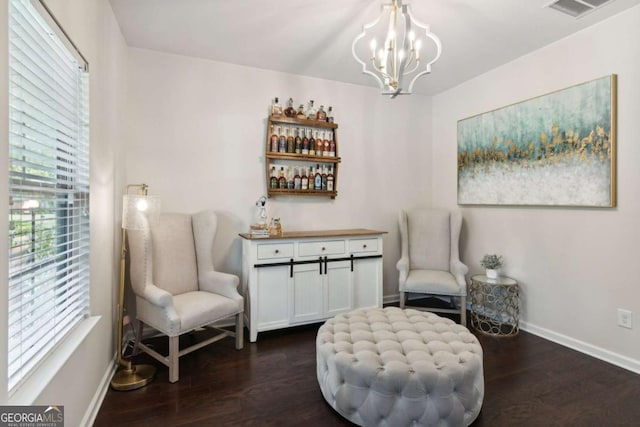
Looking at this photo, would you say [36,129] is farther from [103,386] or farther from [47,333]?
[103,386]

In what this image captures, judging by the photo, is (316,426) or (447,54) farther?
(447,54)

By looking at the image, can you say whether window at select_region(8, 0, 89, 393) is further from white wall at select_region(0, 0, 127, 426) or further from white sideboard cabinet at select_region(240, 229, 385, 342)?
white sideboard cabinet at select_region(240, 229, 385, 342)

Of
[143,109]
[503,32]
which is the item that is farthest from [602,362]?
[143,109]

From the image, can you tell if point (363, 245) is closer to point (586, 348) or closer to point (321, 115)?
point (321, 115)

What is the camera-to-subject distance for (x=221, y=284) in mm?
2711

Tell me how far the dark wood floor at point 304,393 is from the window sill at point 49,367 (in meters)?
0.56

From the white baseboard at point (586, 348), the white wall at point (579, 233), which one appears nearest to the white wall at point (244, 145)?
the white wall at point (579, 233)

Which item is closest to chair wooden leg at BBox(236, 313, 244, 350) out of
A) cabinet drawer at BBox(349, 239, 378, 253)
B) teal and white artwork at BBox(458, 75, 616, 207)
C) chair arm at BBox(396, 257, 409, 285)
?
cabinet drawer at BBox(349, 239, 378, 253)

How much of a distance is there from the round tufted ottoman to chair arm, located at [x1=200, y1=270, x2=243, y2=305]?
96cm

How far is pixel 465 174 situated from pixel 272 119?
2224 millimetres

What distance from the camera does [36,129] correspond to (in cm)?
128

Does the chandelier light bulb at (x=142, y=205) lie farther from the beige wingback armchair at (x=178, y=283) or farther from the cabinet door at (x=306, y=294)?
the cabinet door at (x=306, y=294)

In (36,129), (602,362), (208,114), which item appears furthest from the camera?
(208,114)

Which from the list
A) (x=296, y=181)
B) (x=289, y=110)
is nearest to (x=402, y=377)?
(x=296, y=181)
